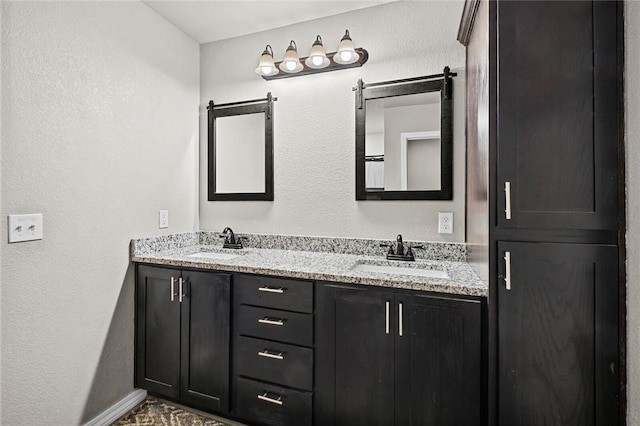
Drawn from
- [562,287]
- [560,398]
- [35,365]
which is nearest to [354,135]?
[562,287]

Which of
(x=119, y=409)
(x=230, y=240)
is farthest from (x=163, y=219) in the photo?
(x=119, y=409)

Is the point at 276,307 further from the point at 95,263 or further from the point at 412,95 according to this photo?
the point at 412,95

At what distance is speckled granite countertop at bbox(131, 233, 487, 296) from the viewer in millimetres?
1473

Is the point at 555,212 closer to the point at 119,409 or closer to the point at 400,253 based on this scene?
the point at 400,253

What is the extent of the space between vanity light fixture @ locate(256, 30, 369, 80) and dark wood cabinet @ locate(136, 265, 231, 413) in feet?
4.62

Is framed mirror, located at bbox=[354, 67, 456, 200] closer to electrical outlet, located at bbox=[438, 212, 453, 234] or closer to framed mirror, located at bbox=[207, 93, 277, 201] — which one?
electrical outlet, located at bbox=[438, 212, 453, 234]

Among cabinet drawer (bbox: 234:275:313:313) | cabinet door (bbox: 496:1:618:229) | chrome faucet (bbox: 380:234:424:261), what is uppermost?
cabinet door (bbox: 496:1:618:229)

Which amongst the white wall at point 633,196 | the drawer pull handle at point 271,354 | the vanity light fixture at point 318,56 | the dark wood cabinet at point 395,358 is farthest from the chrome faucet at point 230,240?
the white wall at point 633,196

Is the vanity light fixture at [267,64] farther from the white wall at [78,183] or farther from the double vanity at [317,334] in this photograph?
the double vanity at [317,334]

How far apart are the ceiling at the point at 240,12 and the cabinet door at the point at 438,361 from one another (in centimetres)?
187

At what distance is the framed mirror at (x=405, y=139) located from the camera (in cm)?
199

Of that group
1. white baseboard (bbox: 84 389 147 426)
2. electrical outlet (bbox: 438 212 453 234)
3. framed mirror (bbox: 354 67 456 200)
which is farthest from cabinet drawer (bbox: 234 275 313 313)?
white baseboard (bbox: 84 389 147 426)

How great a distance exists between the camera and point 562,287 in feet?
3.96

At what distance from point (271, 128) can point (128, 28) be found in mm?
1038
